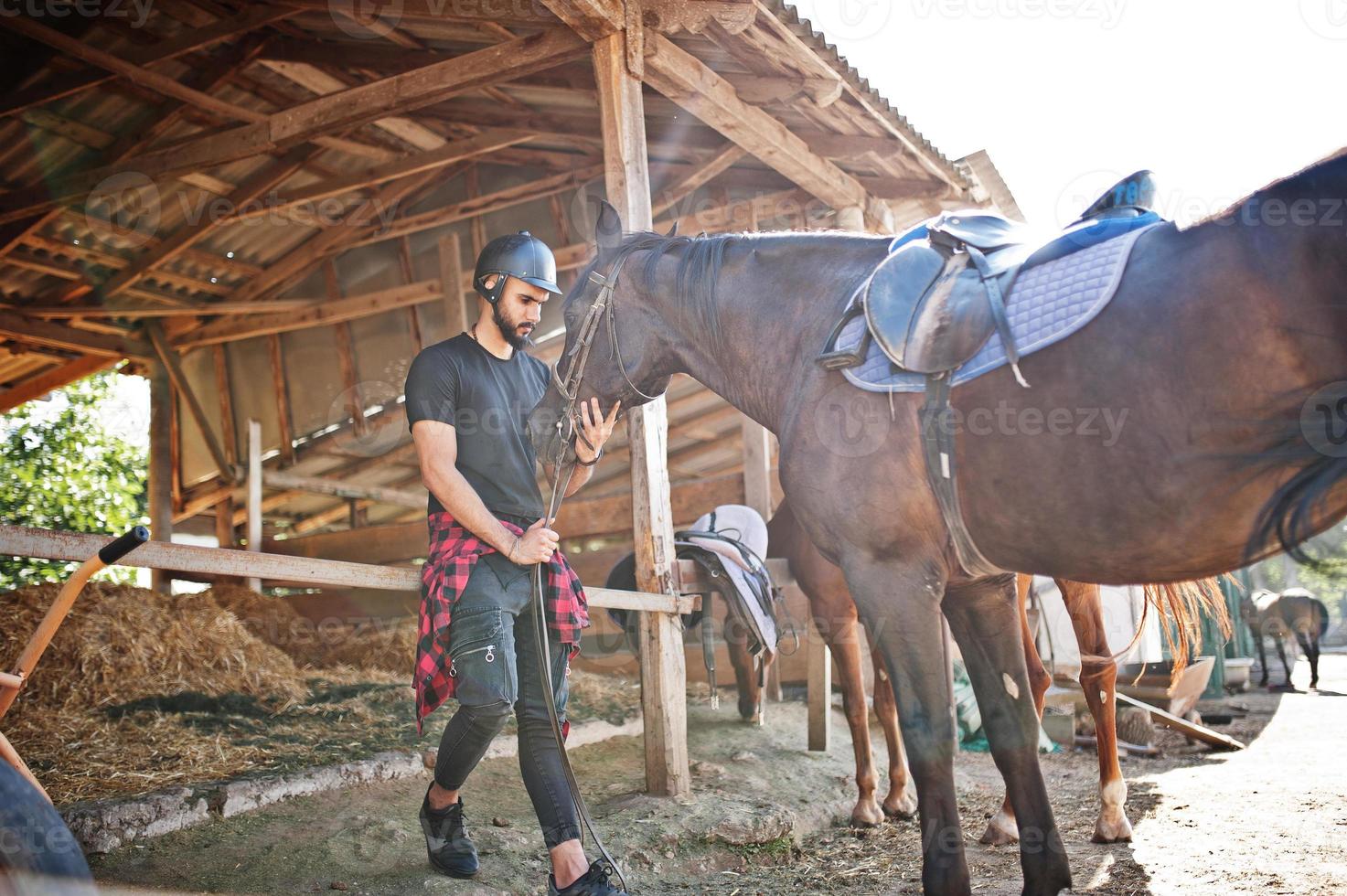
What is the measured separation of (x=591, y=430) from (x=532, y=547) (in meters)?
0.47

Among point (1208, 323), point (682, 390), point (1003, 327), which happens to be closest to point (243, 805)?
point (1003, 327)

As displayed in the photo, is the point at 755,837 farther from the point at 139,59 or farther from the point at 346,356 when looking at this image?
the point at 346,356

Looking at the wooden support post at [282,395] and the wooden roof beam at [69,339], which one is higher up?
the wooden roof beam at [69,339]

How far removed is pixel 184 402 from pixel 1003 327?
10635 mm

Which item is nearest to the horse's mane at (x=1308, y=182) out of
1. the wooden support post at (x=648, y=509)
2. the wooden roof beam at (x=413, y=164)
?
the wooden support post at (x=648, y=509)

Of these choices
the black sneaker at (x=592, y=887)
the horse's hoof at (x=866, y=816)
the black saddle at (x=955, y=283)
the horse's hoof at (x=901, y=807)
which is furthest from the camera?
the horse's hoof at (x=901, y=807)

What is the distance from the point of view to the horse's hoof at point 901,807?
14.8 ft

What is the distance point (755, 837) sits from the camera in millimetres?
3879

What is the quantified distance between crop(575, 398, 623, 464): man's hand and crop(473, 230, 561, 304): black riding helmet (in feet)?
1.30

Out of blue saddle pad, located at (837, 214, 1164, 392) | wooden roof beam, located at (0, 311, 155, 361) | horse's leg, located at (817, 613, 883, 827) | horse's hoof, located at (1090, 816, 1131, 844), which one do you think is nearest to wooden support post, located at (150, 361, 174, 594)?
wooden roof beam, located at (0, 311, 155, 361)

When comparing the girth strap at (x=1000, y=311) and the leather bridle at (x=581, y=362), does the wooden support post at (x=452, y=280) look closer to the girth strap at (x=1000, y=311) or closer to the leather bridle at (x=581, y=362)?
the leather bridle at (x=581, y=362)

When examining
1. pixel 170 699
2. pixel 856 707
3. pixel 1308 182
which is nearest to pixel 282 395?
pixel 170 699

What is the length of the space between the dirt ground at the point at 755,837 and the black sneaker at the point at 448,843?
0.17 ft

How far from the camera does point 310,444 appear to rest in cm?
1041
